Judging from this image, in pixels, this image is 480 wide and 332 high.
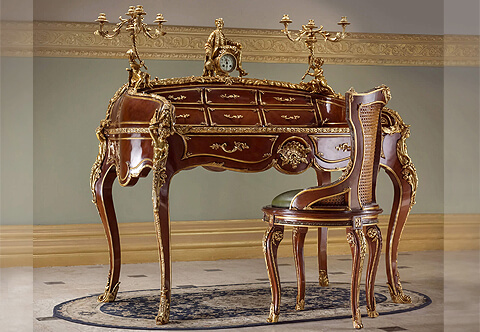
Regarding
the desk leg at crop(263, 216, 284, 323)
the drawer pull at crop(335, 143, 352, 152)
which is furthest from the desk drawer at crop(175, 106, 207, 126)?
the drawer pull at crop(335, 143, 352, 152)

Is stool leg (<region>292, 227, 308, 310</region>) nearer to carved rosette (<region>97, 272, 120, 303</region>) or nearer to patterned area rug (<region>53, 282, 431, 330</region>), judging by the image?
patterned area rug (<region>53, 282, 431, 330</region>)

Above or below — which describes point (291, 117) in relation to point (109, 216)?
above

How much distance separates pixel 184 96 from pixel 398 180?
1411 millimetres

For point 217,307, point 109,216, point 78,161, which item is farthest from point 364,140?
point 78,161

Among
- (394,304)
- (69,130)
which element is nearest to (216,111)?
(394,304)

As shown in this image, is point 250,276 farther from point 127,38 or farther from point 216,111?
point 127,38

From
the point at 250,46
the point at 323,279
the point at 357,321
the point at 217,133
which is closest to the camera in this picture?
the point at 357,321

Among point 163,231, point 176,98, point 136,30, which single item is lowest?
point 163,231

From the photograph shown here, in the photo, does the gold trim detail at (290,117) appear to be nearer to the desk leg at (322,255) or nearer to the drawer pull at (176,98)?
the drawer pull at (176,98)

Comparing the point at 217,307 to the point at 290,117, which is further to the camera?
A: the point at 290,117

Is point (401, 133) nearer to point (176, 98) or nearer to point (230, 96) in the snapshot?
point (230, 96)

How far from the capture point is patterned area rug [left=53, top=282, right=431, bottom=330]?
11.1ft

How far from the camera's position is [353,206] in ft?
10.7
